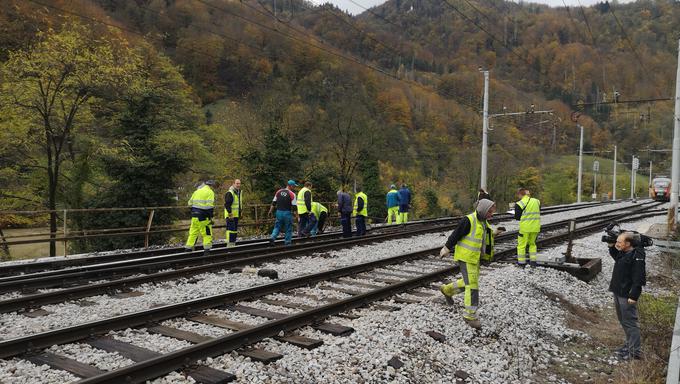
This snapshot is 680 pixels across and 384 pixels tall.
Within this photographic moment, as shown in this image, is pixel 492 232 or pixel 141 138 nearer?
pixel 492 232

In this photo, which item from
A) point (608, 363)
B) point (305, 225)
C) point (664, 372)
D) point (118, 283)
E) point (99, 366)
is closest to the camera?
point (99, 366)

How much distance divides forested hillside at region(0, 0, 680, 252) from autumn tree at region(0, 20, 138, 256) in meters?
0.07

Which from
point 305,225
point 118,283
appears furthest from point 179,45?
point 118,283

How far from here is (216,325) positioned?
6.33 metres

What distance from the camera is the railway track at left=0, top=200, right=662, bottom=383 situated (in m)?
4.78

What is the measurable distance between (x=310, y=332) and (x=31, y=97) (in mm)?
17683

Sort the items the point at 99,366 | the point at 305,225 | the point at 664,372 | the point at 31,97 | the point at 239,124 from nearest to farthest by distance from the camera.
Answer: the point at 99,366
the point at 664,372
the point at 305,225
the point at 31,97
the point at 239,124

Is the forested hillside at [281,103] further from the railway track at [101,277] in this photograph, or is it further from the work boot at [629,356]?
the work boot at [629,356]

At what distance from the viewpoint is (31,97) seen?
1875cm

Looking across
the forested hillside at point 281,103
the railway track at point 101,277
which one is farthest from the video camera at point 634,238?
the forested hillside at point 281,103

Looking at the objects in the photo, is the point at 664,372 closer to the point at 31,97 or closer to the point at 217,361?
the point at 217,361

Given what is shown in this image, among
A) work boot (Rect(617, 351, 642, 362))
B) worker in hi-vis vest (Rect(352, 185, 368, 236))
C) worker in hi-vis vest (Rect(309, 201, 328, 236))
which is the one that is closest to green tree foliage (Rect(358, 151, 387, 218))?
worker in hi-vis vest (Rect(309, 201, 328, 236))

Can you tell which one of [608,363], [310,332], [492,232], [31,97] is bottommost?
[608,363]

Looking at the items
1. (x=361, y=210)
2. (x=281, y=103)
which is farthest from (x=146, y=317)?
(x=281, y=103)
